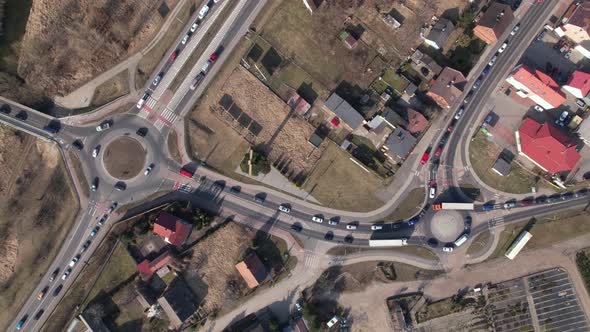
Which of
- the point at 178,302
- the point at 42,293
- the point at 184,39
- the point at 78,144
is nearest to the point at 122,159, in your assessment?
the point at 78,144

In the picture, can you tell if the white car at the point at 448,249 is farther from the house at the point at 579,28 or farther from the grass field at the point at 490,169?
the house at the point at 579,28

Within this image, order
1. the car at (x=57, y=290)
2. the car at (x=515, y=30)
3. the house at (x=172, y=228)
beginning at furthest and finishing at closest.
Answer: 1. the car at (x=515, y=30)
2. the car at (x=57, y=290)
3. the house at (x=172, y=228)

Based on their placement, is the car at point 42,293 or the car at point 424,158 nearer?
the car at point 42,293

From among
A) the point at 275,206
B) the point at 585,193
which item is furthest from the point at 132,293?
the point at 585,193

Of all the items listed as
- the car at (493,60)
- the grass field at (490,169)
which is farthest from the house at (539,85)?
the grass field at (490,169)

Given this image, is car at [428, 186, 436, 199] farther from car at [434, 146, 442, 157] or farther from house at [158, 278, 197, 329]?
house at [158, 278, 197, 329]

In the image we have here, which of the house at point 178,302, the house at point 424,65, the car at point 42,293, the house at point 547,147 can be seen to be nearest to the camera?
the house at point 547,147

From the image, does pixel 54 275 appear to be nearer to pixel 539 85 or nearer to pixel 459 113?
pixel 459 113
